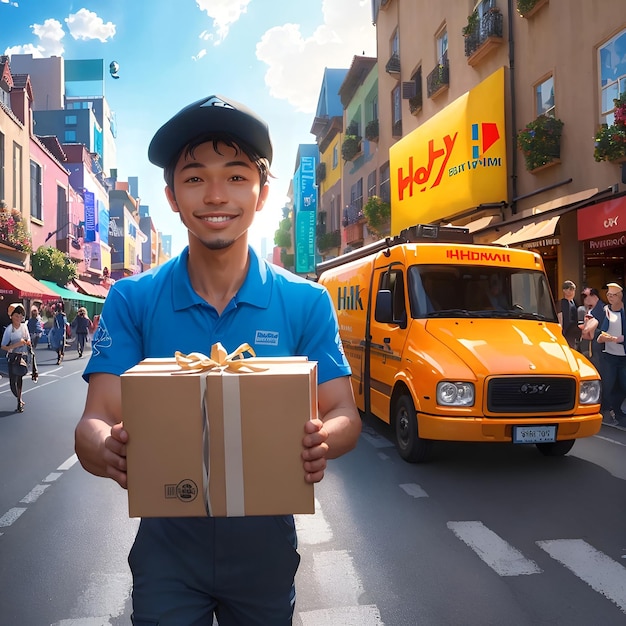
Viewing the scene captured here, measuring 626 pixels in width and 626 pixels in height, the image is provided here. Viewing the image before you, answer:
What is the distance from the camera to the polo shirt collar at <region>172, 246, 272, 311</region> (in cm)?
190

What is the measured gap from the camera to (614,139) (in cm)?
1116

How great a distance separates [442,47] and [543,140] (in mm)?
8381

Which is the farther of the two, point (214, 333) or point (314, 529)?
point (314, 529)

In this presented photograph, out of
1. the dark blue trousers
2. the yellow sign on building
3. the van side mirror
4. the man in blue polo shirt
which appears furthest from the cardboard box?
the yellow sign on building

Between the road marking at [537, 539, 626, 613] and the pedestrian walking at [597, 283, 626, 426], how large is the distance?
5298mm

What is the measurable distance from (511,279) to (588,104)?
23.9 feet

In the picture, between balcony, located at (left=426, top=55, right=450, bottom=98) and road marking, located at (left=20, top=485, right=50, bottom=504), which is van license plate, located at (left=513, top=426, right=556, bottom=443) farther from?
balcony, located at (left=426, top=55, right=450, bottom=98)

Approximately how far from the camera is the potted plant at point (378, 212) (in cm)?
2541

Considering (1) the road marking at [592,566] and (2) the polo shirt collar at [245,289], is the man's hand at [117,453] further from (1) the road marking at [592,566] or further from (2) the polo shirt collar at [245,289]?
(1) the road marking at [592,566]

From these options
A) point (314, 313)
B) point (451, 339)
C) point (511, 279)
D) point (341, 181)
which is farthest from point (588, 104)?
point (341, 181)

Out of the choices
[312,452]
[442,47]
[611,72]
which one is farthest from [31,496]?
[442,47]

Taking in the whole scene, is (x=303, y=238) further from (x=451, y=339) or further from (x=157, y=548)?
(x=157, y=548)

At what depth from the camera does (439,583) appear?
361cm

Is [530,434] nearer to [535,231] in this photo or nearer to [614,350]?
[614,350]
